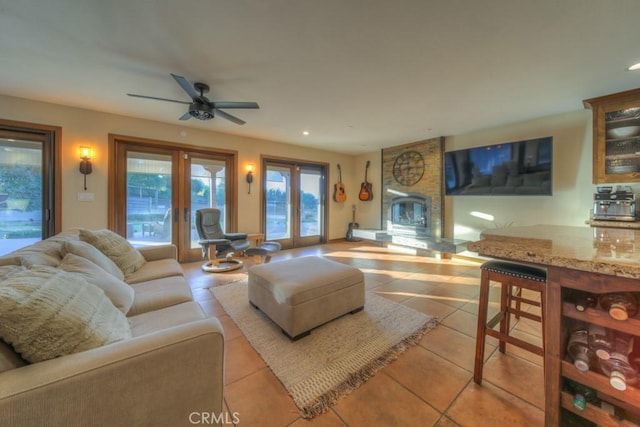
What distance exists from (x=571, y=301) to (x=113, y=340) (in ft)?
6.68

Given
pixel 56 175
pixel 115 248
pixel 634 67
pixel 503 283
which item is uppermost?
pixel 634 67

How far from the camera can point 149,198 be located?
408cm

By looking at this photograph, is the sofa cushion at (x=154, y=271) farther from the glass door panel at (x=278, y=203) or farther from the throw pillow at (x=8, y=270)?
the glass door panel at (x=278, y=203)

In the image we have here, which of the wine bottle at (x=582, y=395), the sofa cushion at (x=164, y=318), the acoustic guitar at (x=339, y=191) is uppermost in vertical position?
the acoustic guitar at (x=339, y=191)

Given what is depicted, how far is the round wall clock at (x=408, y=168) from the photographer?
5.20 metres

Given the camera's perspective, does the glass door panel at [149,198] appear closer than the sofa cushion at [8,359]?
No

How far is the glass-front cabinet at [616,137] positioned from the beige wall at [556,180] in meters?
0.47

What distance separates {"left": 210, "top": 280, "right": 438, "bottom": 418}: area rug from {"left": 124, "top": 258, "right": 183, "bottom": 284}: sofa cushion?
2.22 ft

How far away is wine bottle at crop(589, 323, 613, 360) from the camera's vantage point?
968 millimetres

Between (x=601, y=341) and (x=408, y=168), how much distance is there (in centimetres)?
477

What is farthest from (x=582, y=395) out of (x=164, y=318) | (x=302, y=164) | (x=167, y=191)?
(x=302, y=164)

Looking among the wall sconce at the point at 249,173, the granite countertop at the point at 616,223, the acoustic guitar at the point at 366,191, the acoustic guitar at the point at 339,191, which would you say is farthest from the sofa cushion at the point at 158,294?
the acoustic guitar at the point at 366,191

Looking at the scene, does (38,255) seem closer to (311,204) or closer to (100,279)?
(100,279)

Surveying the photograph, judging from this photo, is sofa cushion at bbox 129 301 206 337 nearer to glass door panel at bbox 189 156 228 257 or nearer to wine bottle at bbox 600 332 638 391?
wine bottle at bbox 600 332 638 391
